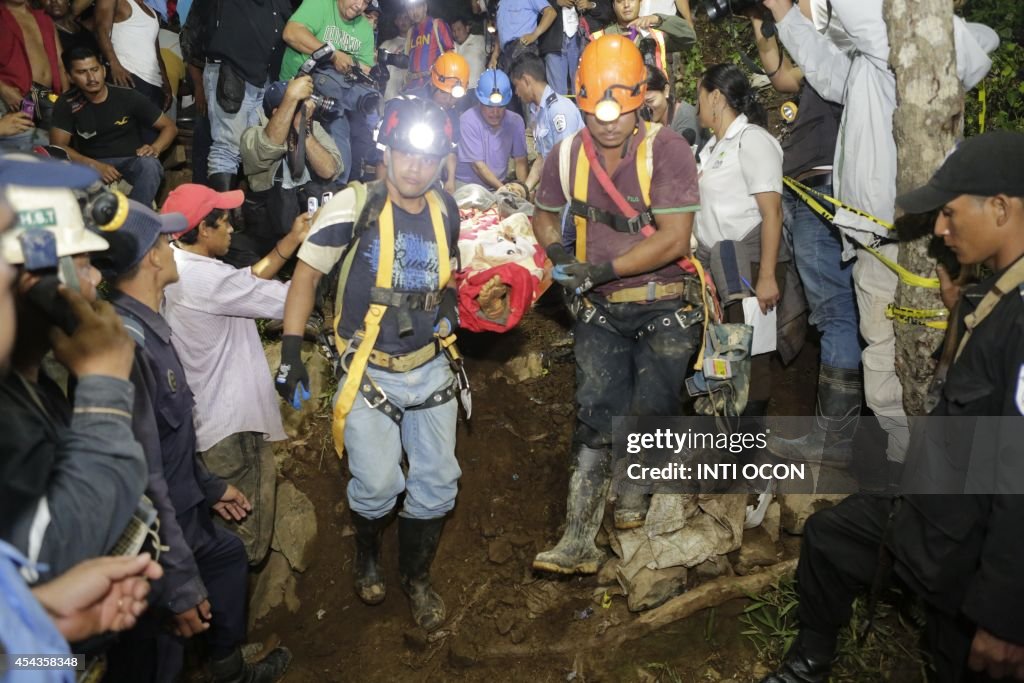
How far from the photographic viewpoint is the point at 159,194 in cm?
771

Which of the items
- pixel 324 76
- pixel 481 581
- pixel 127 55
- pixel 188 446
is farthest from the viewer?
pixel 127 55

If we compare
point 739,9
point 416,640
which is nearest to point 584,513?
point 416,640

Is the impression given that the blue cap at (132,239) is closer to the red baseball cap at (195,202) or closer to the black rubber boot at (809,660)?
the red baseball cap at (195,202)

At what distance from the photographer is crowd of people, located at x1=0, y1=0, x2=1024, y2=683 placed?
1.96 meters

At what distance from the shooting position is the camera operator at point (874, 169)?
13.3 feet

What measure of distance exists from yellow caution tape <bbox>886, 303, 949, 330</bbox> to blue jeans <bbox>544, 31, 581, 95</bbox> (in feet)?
17.2

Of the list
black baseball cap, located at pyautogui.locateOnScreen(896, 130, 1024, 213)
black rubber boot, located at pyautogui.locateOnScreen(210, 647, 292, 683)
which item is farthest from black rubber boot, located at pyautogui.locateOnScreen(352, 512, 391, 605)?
black baseball cap, located at pyautogui.locateOnScreen(896, 130, 1024, 213)

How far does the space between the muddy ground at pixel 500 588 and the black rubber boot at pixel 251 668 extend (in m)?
0.10

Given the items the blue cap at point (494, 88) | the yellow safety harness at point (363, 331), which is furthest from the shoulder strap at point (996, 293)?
the blue cap at point (494, 88)

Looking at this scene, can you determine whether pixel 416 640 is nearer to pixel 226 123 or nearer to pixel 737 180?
pixel 737 180

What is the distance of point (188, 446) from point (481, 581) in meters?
2.22

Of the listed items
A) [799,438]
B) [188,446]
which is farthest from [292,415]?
[799,438]

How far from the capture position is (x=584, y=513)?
423cm

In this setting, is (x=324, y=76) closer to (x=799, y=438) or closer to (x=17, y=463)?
(x=799, y=438)
